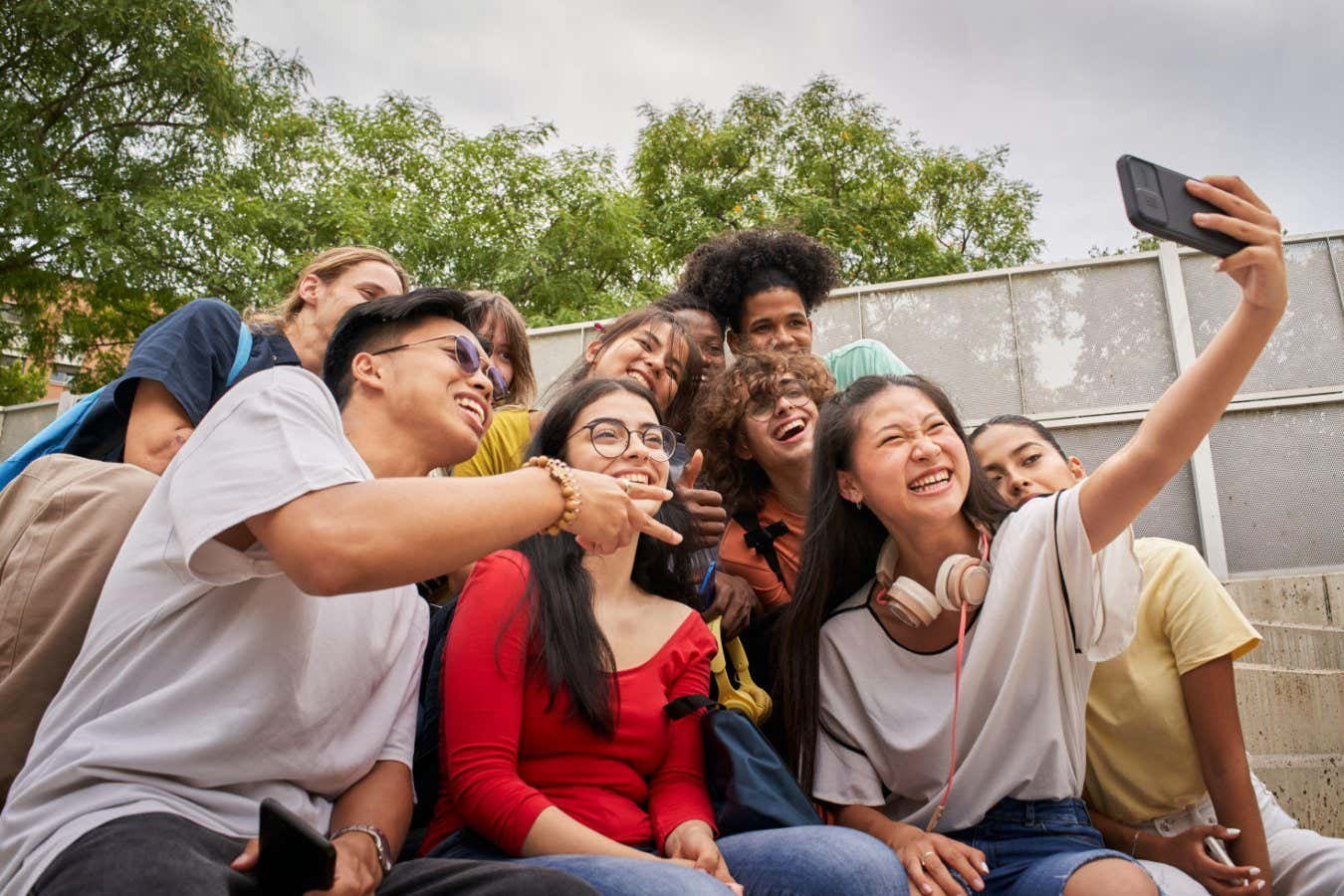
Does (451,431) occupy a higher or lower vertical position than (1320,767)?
higher

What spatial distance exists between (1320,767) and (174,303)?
45.9ft

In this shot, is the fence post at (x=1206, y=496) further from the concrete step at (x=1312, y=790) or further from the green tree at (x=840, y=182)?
the green tree at (x=840, y=182)

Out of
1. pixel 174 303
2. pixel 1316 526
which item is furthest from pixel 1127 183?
pixel 174 303

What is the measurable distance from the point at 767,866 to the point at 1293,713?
3640mm

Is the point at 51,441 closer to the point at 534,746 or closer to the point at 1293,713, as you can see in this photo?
the point at 534,746

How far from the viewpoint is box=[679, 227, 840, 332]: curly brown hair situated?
5.40 metres

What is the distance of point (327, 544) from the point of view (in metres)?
1.68

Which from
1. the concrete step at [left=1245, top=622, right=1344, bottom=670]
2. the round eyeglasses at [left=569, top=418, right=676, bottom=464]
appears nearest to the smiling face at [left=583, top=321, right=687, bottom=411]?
the round eyeglasses at [left=569, top=418, right=676, bottom=464]

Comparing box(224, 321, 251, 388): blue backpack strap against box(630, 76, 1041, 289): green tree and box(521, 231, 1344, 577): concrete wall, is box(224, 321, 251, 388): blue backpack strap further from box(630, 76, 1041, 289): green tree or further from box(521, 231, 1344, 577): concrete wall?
box(630, 76, 1041, 289): green tree

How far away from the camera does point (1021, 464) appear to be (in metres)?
3.49

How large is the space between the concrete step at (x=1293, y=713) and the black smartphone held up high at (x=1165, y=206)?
330 cm

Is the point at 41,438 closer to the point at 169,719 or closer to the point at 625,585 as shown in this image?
the point at 169,719

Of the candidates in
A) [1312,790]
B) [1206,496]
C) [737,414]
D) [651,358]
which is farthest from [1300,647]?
[651,358]

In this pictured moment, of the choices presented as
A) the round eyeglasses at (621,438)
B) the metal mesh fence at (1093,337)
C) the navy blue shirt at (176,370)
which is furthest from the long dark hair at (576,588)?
the metal mesh fence at (1093,337)
